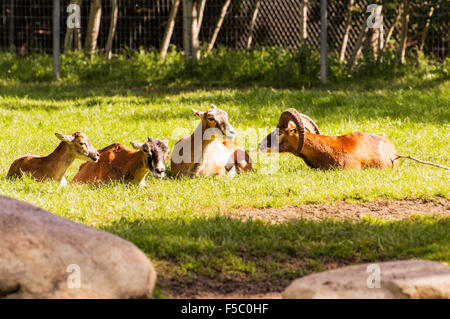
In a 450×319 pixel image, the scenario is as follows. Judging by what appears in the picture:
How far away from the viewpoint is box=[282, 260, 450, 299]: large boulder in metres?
4.46

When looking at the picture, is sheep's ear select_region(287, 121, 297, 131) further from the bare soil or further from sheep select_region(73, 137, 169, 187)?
the bare soil

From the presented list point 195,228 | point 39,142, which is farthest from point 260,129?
point 195,228

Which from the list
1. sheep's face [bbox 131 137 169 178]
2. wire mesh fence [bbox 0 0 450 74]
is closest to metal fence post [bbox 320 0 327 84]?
wire mesh fence [bbox 0 0 450 74]

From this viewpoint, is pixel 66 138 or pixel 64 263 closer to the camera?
pixel 64 263

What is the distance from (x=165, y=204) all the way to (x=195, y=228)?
2.95 feet

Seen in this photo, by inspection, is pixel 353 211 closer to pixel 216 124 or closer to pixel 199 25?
pixel 216 124

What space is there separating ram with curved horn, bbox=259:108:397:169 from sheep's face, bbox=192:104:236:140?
58 cm

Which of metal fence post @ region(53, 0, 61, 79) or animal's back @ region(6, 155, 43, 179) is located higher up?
metal fence post @ region(53, 0, 61, 79)

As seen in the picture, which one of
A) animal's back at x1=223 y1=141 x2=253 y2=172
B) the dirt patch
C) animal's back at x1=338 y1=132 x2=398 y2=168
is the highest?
animal's back at x1=338 y1=132 x2=398 y2=168

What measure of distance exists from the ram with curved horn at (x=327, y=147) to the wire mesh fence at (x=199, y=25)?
820 cm

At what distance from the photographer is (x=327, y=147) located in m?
9.22

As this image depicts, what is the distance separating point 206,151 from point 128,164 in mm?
1144

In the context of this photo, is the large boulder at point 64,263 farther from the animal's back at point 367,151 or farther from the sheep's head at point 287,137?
the animal's back at point 367,151

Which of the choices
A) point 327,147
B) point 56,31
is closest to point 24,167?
point 327,147
